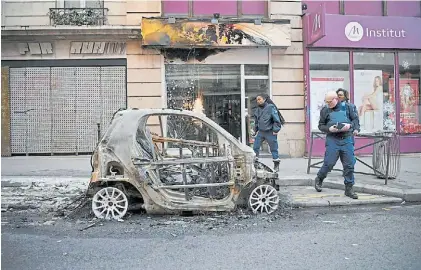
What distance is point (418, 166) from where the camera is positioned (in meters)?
10.9

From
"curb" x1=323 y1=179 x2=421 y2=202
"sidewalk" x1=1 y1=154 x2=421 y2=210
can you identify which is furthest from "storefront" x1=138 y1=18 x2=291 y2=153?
"curb" x1=323 y1=179 x2=421 y2=202

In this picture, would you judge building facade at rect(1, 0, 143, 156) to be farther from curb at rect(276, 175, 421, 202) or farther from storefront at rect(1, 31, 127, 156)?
curb at rect(276, 175, 421, 202)

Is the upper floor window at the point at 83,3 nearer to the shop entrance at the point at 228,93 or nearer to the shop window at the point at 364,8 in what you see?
the shop entrance at the point at 228,93

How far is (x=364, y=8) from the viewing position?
1367 centimetres

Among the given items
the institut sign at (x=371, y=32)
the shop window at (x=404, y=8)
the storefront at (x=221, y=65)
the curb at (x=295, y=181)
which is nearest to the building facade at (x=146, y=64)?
the storefront at (x=221, y=65)

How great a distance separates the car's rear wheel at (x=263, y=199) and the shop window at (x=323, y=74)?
24.3 feet

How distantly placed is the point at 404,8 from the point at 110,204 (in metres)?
12.0

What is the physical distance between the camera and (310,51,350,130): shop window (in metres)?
13.4

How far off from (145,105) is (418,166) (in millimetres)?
7543

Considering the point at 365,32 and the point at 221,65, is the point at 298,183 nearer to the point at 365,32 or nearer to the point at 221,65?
the point at 221,65

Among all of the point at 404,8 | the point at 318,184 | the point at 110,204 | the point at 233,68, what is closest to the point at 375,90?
the point at 404,8

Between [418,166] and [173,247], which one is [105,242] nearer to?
[173,247]

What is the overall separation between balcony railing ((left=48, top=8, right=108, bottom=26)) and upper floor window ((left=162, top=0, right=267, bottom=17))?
6.28 ft

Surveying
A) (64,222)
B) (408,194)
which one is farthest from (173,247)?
(408,194)
